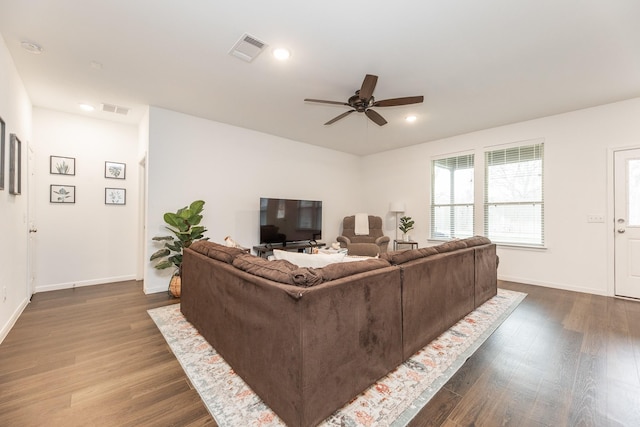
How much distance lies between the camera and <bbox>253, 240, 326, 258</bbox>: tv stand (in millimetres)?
4787

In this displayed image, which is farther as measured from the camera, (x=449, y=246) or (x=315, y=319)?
(x=449, y=246)

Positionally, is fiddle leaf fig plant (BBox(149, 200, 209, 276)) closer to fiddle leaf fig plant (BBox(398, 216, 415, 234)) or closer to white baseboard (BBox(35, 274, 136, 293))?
white baseboard (BBox(35, 274, 136, 293))

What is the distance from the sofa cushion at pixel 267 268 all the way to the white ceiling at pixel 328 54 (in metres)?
1.91

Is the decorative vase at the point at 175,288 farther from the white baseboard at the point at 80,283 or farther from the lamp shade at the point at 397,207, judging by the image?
the lamp shade at the point at 397,207

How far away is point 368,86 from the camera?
2744 millimetres

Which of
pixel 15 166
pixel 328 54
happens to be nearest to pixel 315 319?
pixel 328 54

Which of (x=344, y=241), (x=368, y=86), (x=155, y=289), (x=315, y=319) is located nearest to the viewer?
(x=315, y=319)

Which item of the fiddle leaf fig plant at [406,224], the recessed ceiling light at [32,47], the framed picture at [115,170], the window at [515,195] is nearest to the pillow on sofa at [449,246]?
the window at [515,195]

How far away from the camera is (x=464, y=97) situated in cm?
361

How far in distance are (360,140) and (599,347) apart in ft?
15.0

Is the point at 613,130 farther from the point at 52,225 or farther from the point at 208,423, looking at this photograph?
the point at 52,225

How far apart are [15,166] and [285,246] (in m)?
3.57

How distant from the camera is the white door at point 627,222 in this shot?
3687mm

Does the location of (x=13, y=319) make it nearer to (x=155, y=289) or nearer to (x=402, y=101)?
(x=155, y=289)
